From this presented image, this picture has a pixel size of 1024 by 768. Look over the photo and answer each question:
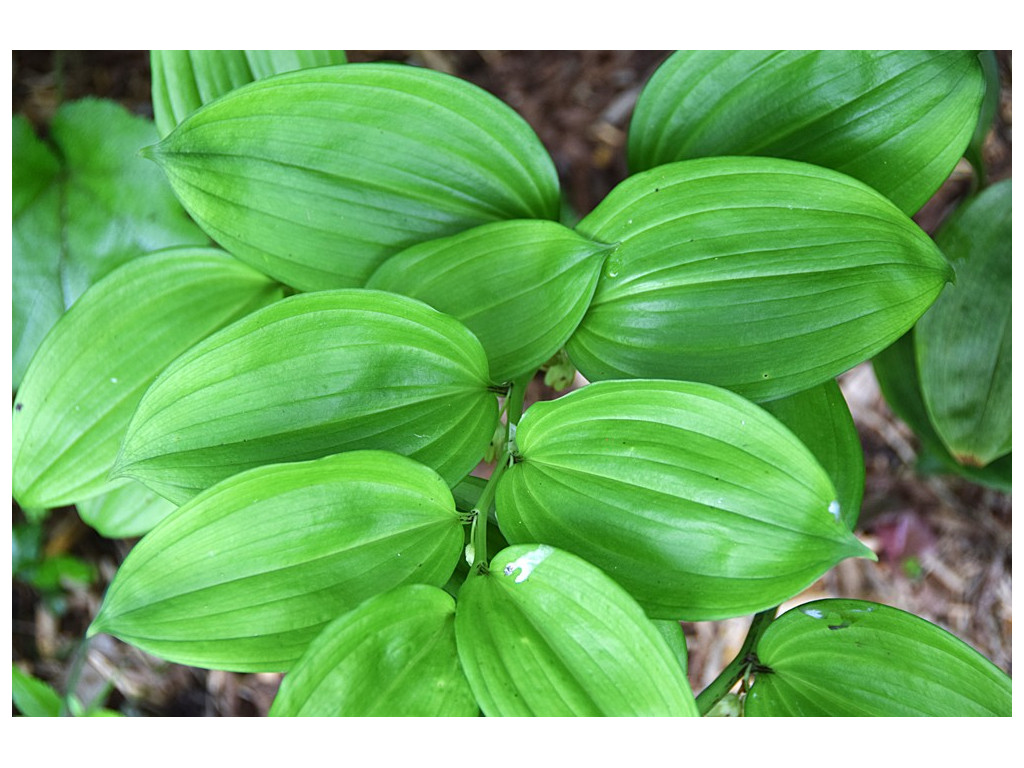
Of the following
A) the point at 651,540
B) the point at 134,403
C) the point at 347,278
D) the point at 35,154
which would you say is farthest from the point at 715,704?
the point at 35,154

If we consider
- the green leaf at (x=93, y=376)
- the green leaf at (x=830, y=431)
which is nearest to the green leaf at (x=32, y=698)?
the green leaf at (x=93, y=376)

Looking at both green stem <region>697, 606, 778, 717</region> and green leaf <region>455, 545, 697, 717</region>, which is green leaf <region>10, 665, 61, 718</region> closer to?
green leaf <region>455, 545, 697, 717</region>

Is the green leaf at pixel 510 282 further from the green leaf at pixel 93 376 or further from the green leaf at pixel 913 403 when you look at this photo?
the green leaf at pixel 913 403

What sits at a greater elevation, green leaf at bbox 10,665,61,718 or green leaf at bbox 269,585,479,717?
green leaf at bbox 269,585,479,717

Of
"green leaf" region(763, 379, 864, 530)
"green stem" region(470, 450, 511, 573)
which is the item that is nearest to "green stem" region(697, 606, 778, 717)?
"green leaf" region(763, 379, 864, 530)

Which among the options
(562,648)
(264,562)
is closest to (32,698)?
(264,562)

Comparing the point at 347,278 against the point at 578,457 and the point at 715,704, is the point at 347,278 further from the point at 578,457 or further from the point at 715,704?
the point at 715,704
